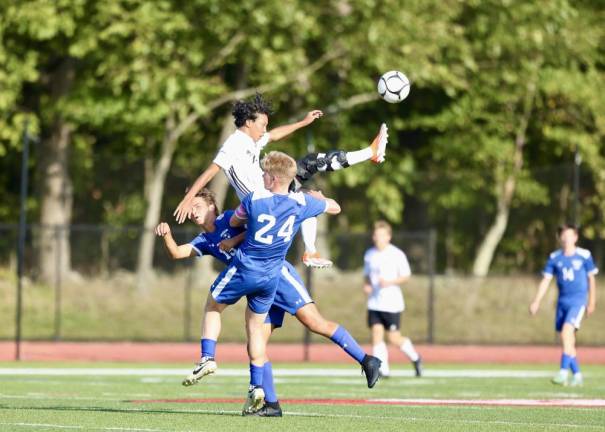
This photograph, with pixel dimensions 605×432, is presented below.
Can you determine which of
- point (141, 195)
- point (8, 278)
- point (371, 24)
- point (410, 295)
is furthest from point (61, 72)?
point (410, 295)

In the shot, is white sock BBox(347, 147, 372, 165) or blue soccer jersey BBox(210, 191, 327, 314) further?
white sock BBox(347, 147, 372, 165)

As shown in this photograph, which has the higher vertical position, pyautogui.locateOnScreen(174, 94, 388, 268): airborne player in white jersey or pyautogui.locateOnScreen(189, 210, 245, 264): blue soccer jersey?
pyautogui.locateOnScreen(174, 94, 388, 268): airborne player in white jersey

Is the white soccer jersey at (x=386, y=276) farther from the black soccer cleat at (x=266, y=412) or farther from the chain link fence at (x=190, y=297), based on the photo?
the chain link fence at (x=190, y=297)

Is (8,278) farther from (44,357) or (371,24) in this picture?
(371,24)

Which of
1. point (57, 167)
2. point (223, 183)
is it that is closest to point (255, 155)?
point (223, 183)

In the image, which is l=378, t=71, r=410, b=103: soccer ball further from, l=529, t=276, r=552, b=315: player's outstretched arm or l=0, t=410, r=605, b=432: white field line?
l=529, t=276, r=552, b=315: player's outstretched arm

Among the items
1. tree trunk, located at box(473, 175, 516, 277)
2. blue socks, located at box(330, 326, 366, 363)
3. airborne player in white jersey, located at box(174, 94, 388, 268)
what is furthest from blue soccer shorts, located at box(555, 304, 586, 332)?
tree trunk, located at box(473, 175, 516, 277)

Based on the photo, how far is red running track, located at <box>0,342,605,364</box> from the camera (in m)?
24.2

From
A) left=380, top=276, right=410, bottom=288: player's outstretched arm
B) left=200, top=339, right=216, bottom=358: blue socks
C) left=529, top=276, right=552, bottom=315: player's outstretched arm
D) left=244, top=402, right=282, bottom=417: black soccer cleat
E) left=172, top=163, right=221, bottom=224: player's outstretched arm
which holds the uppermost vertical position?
left=172, top=163, right=221, bottom=224: player's outstretched arm

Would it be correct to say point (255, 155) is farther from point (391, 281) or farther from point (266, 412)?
point (391, 281)

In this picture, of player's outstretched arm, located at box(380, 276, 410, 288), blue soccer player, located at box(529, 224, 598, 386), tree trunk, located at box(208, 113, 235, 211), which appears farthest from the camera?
tree trunk, located at box(208, 113, 235, 211)

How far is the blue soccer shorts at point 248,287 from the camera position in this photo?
10719mm

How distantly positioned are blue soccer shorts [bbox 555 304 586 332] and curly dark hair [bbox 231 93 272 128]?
679 centimetres

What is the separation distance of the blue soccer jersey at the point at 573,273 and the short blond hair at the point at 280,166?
733 cm
